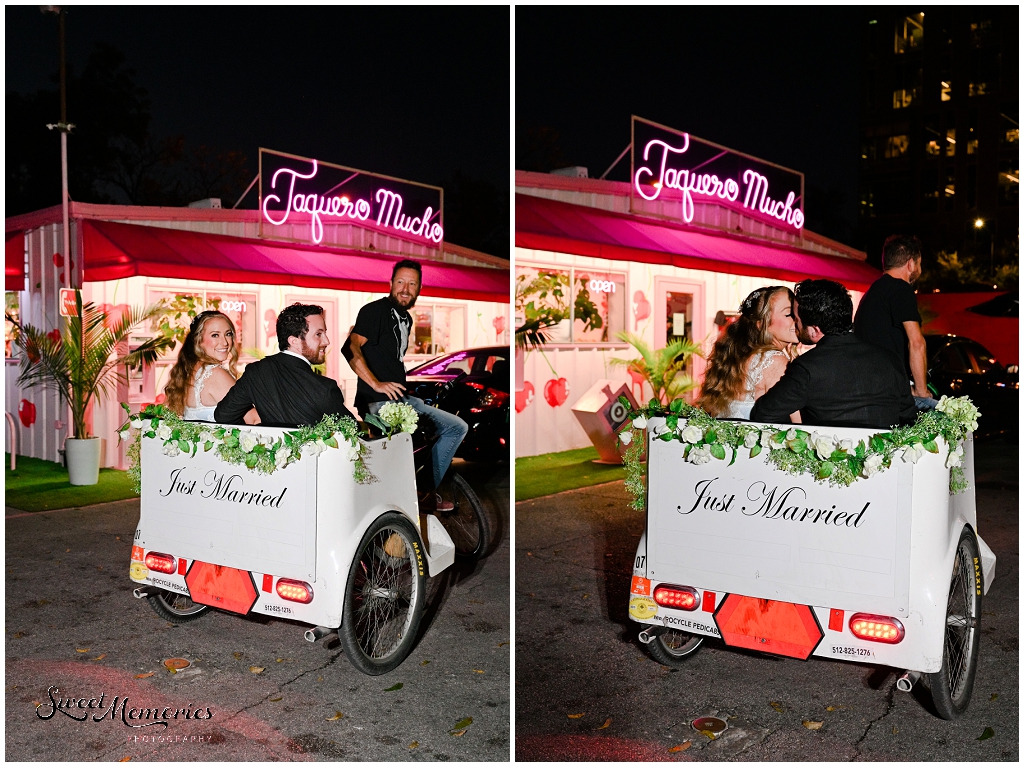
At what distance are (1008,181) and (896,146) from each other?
1757cm

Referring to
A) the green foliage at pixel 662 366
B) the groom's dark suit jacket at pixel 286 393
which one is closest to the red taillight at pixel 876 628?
the groom's dark suit jacket at pixel 286 393

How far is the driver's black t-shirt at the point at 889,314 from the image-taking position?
5.32m

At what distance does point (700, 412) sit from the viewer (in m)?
3.43

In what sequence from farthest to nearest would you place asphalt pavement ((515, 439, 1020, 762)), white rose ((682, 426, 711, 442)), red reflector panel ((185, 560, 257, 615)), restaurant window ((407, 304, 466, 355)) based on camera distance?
restaurant window ((407, 304, 466, 355)) → red reflector panel ((185, 560, 257, 615)) → white rose ((682, 426, 711, 442)) → asphalt pavement ((515, 439, 1020, 762))

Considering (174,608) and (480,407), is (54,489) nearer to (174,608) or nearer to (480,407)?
(480,407)

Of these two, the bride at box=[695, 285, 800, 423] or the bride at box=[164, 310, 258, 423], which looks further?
the bride at box=[164, 310, 258, 423]

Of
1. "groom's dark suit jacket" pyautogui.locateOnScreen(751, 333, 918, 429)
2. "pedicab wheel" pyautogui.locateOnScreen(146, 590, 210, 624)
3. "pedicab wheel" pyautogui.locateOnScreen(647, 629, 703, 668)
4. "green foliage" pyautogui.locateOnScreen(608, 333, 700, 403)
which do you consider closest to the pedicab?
"groom's dark suit jacket" pyautogui.locateOnScreen(751, 333, 918, 429)

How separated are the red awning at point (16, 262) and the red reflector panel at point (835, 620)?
11175 millimetres

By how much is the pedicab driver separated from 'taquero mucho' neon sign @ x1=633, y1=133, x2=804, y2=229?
749 cm

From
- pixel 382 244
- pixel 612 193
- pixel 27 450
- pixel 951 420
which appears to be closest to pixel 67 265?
pixel 27 450

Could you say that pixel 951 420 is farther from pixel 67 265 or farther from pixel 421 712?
pixel 67 265

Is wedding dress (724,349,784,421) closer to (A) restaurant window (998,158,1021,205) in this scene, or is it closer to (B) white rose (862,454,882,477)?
(B) white rose (862,454,882,477)

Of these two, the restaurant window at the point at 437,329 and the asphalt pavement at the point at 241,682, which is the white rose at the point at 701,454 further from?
the restaurant window at the point at 437,329

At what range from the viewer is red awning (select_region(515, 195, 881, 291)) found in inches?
392
